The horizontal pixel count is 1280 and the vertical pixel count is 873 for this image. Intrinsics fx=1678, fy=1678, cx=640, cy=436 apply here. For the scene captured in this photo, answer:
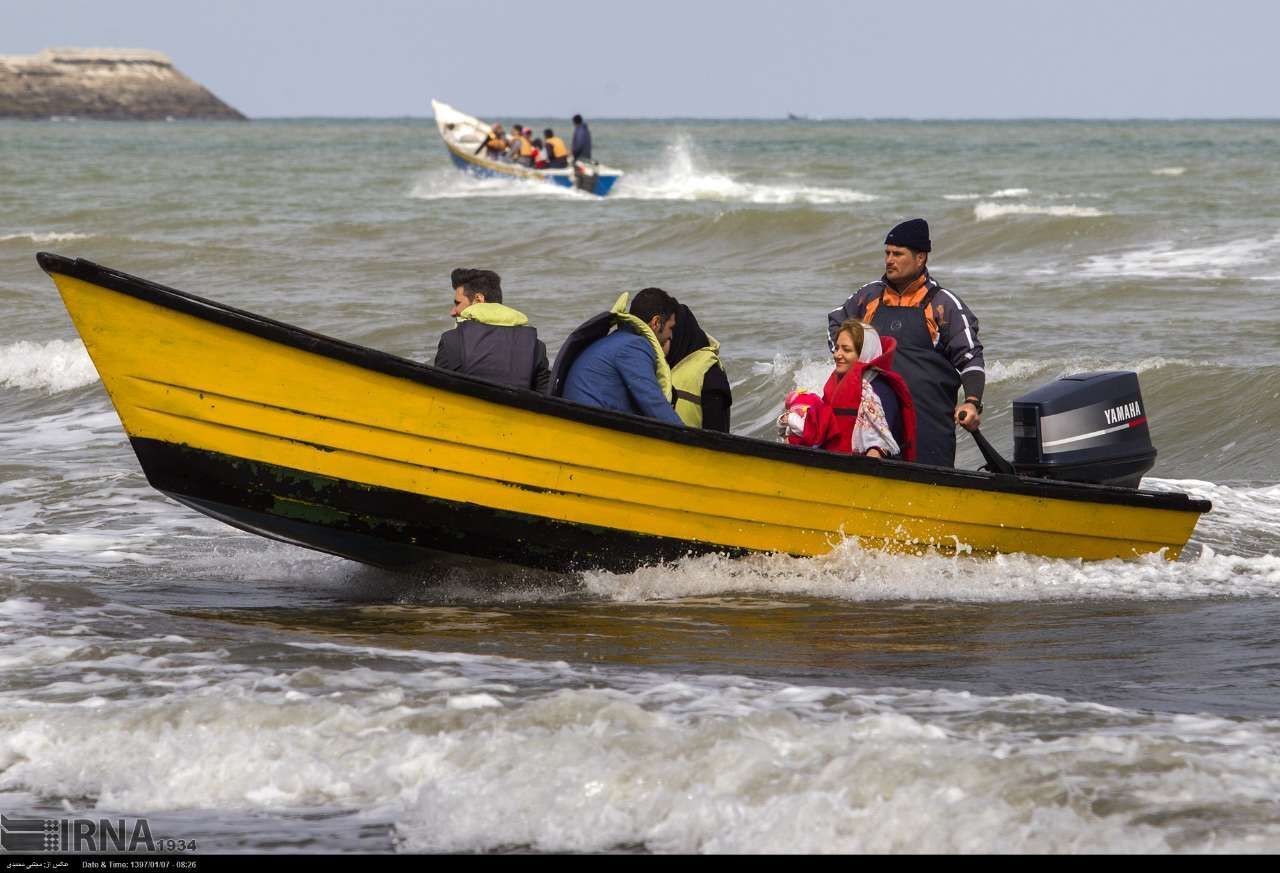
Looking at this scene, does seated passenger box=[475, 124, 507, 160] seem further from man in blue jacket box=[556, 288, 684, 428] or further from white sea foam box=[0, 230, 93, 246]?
man in blue jacket box=[556, 288, 684, 428]

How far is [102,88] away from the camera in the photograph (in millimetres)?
169750

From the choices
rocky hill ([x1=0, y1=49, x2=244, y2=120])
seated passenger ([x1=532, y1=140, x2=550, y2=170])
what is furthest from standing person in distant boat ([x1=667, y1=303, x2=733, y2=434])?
rocky hill ([x1=0, y1=49, x2=244, y2=120])

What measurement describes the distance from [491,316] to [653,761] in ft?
9.33

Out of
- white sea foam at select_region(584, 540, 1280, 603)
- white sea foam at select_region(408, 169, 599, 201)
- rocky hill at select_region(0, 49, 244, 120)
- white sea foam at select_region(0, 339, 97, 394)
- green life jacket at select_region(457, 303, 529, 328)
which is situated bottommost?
white sea foam at select_region(0, 339, 97, 394)

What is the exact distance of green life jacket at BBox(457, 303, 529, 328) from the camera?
7105 millimetres

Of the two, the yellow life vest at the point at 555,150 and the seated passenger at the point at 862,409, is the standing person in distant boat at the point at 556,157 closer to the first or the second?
the yellow life vest at the point at 555,150

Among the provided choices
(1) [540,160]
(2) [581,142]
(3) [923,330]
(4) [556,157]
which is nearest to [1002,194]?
(2) [581,142]

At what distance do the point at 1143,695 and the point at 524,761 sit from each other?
2101 mm

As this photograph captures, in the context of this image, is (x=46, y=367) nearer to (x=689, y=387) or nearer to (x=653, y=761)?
(x=689, y=387)

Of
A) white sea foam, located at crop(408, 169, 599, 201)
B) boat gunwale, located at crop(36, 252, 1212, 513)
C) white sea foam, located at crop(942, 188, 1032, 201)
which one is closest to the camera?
boat gunwale, located at crop(36, 252, 1212, 513)

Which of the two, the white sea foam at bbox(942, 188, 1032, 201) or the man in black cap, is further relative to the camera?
the white sea foam at bbox(942, 188, 1032, 201)

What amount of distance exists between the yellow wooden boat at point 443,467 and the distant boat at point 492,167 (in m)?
30.6

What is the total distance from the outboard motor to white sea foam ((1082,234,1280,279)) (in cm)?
1285

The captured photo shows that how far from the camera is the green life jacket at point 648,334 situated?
6734 millimetres
